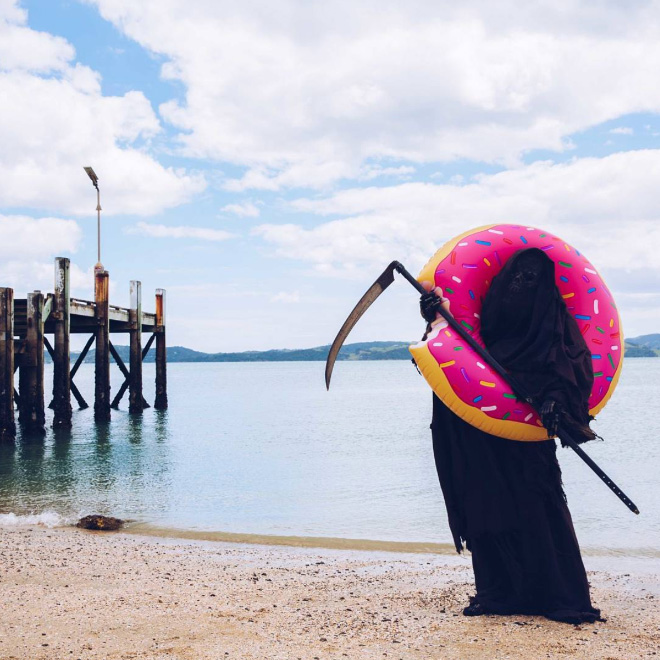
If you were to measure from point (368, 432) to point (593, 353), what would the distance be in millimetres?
21891

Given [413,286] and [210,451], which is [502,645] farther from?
[210,451]

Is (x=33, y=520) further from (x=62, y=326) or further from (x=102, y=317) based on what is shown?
(x=102, y=317)

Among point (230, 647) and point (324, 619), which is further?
→ point (324, 619)

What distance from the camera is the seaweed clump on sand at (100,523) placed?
8.95 m

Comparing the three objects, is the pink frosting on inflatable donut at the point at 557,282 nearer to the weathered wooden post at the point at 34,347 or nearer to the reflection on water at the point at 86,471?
the reflection on water at the point at 86,471

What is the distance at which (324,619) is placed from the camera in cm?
483

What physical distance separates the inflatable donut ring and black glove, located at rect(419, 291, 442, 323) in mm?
74

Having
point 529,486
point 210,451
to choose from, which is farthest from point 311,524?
point 210,451

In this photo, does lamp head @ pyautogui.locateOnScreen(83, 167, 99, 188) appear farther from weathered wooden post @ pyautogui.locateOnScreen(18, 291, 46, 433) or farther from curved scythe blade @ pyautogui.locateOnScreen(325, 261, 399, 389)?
curved scythe blade @ pyautogui.locateOnScreen(325, 261, 399, 389)

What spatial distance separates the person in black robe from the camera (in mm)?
4363

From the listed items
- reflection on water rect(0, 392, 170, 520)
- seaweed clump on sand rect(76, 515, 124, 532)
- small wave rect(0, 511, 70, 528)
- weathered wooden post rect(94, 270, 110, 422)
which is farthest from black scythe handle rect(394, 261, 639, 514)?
weathered wooden post rect(94, 270, 110, 422)

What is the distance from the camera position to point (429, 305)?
4566 mm

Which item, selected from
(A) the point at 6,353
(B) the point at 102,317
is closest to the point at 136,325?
(B) the point at 102,317

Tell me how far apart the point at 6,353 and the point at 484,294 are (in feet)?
46.4
